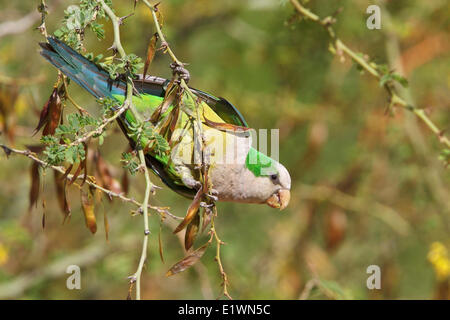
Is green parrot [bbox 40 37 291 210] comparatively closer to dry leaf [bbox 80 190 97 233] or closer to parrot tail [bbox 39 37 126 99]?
parrot tail [bbox 39 37 126 99]

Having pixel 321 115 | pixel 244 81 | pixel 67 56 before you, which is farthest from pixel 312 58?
pixel 67 56

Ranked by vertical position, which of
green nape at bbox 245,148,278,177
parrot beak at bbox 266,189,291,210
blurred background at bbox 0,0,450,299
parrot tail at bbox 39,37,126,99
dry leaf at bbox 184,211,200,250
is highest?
blurred background at bbox 0,0,450,299

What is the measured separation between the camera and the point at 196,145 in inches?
69.5

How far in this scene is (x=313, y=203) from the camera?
14.5ft

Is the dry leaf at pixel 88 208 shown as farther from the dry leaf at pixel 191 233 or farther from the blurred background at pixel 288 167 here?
the blurred background at pixel 288 167

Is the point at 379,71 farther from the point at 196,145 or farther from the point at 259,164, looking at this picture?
the point at 196,145

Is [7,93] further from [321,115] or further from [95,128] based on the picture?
[321,115]

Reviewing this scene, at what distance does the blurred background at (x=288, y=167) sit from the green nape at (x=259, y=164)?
117 centimetres

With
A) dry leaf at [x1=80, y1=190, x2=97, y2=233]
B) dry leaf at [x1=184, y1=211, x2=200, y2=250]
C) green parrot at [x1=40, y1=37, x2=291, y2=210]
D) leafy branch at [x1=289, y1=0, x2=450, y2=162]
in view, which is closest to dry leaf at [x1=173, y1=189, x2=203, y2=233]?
dry leaf at [x1=184, y1=211, x2=200, y2=250]

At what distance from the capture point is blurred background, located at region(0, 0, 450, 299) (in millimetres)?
3586

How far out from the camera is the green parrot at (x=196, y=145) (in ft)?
5.83

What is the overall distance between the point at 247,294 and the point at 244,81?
2314 mm

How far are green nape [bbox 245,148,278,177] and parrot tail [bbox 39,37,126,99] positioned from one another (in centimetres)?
51

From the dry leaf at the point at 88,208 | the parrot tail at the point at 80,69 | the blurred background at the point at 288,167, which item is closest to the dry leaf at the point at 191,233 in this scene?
the dry leaf at the point at 88,208
